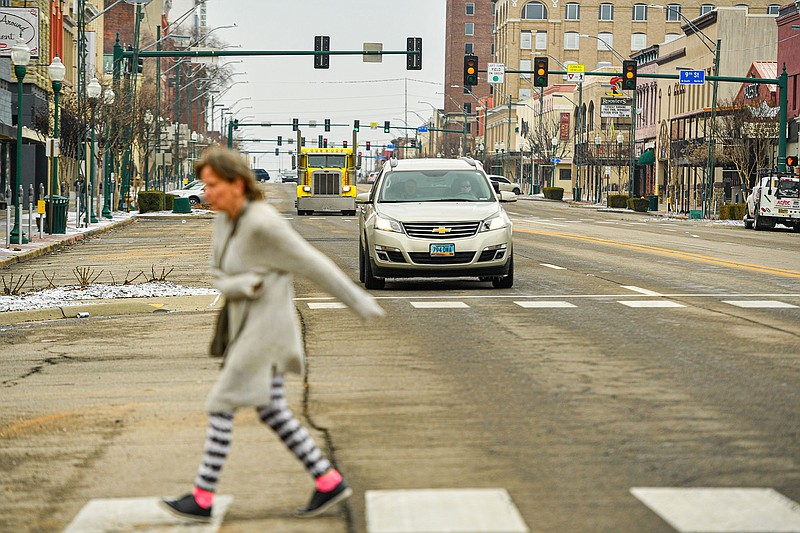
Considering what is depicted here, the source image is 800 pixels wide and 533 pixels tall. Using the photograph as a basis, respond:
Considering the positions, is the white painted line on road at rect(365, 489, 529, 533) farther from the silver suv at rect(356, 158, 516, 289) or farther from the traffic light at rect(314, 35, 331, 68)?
the traffic light at rect(314, 35, 331, 68)

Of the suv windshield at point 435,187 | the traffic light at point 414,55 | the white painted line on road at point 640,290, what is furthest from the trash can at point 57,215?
the white painted line on road at point 640,290

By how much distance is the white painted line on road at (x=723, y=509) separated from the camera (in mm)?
6441

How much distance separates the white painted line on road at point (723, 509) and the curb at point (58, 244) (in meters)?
20.9

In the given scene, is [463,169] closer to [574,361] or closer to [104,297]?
[104,297]

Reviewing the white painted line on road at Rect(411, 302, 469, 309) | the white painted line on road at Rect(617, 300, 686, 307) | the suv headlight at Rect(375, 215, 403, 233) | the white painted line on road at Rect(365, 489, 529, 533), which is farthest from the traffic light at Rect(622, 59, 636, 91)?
the white painted line on road at Rect(365, 489, 529, 533)

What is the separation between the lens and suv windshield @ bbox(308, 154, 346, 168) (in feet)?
194

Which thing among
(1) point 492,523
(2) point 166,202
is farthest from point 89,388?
(2) point 166,202

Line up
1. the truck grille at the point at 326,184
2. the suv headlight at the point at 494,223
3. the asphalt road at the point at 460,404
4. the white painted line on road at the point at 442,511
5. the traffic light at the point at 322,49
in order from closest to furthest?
the white painted line on road at the point at 442,511 → the asphalt road at the point at 460,404 → the suv headlight at the point at 494,223 → the traffic light at the point at 322,49 → the truck grille at the point at 326,184

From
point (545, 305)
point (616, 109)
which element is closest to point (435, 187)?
point (545, 305)

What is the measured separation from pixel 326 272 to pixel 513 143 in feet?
494

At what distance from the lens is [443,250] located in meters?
19.3

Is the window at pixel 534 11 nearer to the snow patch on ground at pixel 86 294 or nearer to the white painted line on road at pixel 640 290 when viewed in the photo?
the white painted line on road at pixel 640 290

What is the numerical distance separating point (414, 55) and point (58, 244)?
644 inches

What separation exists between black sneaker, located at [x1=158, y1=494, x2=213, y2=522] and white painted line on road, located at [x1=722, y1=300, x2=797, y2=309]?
39.1 feet
